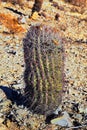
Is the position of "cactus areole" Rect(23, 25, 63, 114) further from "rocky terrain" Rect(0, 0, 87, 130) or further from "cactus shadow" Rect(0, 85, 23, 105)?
"cactus shadow" Rect(0, 85, 23, 105)

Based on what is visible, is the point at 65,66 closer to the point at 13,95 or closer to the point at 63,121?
the point at 13,95

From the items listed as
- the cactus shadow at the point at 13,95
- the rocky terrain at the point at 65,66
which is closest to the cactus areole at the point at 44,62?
the rocky terrain at the point at 65,66

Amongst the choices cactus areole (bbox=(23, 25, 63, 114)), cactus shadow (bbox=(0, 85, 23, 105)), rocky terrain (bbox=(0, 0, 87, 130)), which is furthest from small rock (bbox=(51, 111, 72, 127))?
cactus shadow (bbox=(0, 85, 23, 105))

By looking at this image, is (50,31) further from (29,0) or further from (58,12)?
(29,0)

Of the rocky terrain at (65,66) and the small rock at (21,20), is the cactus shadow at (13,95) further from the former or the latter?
the small rock at (21,20)

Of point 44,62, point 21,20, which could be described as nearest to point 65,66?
point 44,62

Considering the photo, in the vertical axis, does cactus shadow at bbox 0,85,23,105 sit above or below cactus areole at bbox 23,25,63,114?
below
